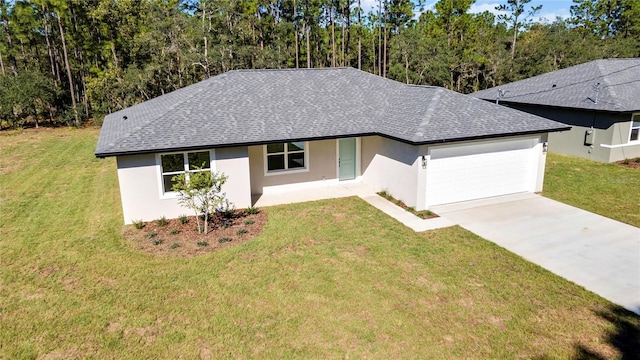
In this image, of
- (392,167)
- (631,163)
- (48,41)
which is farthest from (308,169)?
(48,41)

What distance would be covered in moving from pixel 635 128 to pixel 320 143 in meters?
16.2

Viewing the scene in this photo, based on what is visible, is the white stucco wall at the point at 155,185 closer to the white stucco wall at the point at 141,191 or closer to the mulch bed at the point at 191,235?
the white stucco wall at the point at 141,191

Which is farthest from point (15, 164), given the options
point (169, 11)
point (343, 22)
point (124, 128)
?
point (343, 22)

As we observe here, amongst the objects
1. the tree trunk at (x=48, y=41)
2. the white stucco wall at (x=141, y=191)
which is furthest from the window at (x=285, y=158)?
the tree trunk at (x=48, y=41)

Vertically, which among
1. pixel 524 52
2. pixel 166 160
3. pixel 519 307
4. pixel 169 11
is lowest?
pixel 519 307

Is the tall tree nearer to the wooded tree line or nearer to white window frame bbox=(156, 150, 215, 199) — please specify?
the wooded tree line

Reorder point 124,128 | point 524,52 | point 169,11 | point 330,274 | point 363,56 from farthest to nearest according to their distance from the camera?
point 363,56 < point 524,52 < point 169,11 < point 124,128 < point 330,274

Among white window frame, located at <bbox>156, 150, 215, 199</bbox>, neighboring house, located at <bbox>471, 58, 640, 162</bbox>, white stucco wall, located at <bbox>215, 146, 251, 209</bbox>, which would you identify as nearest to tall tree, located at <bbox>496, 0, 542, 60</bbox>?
neighboring house, located at <bbox>471, 58, 640, 162</bbox>

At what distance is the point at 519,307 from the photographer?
8.08 m

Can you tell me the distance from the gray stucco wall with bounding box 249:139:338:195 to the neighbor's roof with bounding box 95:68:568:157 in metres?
1.11

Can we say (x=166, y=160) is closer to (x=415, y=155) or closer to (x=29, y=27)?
(x=415, y=155)

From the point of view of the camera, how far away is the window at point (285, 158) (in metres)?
15.5

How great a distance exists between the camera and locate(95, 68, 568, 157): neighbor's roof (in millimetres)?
12845

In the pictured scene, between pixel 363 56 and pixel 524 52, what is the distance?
55.5ft
